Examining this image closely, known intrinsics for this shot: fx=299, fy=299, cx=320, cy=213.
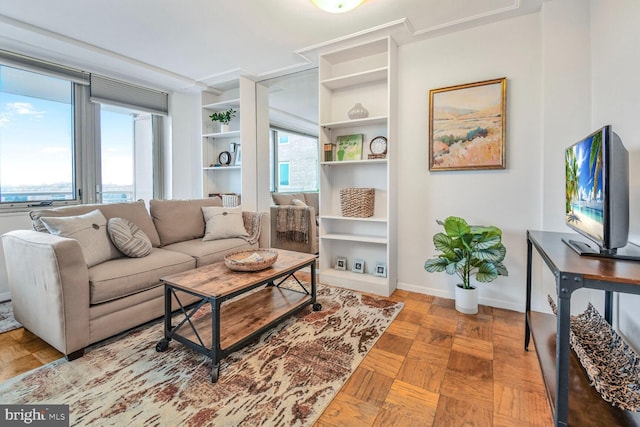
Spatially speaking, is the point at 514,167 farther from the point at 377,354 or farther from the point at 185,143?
the point at 185,143

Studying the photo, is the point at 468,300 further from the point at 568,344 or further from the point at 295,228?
the point at 295,228

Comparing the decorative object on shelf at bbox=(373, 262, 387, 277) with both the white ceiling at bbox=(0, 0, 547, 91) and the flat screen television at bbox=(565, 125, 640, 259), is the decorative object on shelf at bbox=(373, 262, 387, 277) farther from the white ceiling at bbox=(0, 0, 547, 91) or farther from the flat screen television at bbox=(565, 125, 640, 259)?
the white ceiling at bbox=(0, 0, 547, 91)

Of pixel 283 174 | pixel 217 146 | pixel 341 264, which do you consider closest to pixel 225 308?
pixel 341 264

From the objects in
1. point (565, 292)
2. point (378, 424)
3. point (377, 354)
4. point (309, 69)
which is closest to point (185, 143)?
point (309, 69)

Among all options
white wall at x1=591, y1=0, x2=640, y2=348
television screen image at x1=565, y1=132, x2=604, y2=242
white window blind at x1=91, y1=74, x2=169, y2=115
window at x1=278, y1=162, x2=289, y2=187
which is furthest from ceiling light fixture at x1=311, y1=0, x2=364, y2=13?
window at x1=278, y1=162, x2=289, y2=187

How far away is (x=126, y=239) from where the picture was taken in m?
2.32

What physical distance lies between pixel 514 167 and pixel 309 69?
2433 mm

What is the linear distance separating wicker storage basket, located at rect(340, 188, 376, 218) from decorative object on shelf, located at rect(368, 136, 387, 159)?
13.4 inches

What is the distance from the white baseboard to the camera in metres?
2.54

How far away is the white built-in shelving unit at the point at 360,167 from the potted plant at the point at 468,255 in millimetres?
571

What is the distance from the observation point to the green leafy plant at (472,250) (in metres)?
2.25

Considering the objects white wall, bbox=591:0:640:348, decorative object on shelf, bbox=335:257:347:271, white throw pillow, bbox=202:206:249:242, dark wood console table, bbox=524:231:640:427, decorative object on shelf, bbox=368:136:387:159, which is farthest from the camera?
decorative object on shelf, bbox=335:257:347:271

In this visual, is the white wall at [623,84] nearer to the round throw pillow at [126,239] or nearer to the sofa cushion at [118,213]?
the round throw pillow at [126,239]

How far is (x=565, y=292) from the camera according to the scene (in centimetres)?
103
